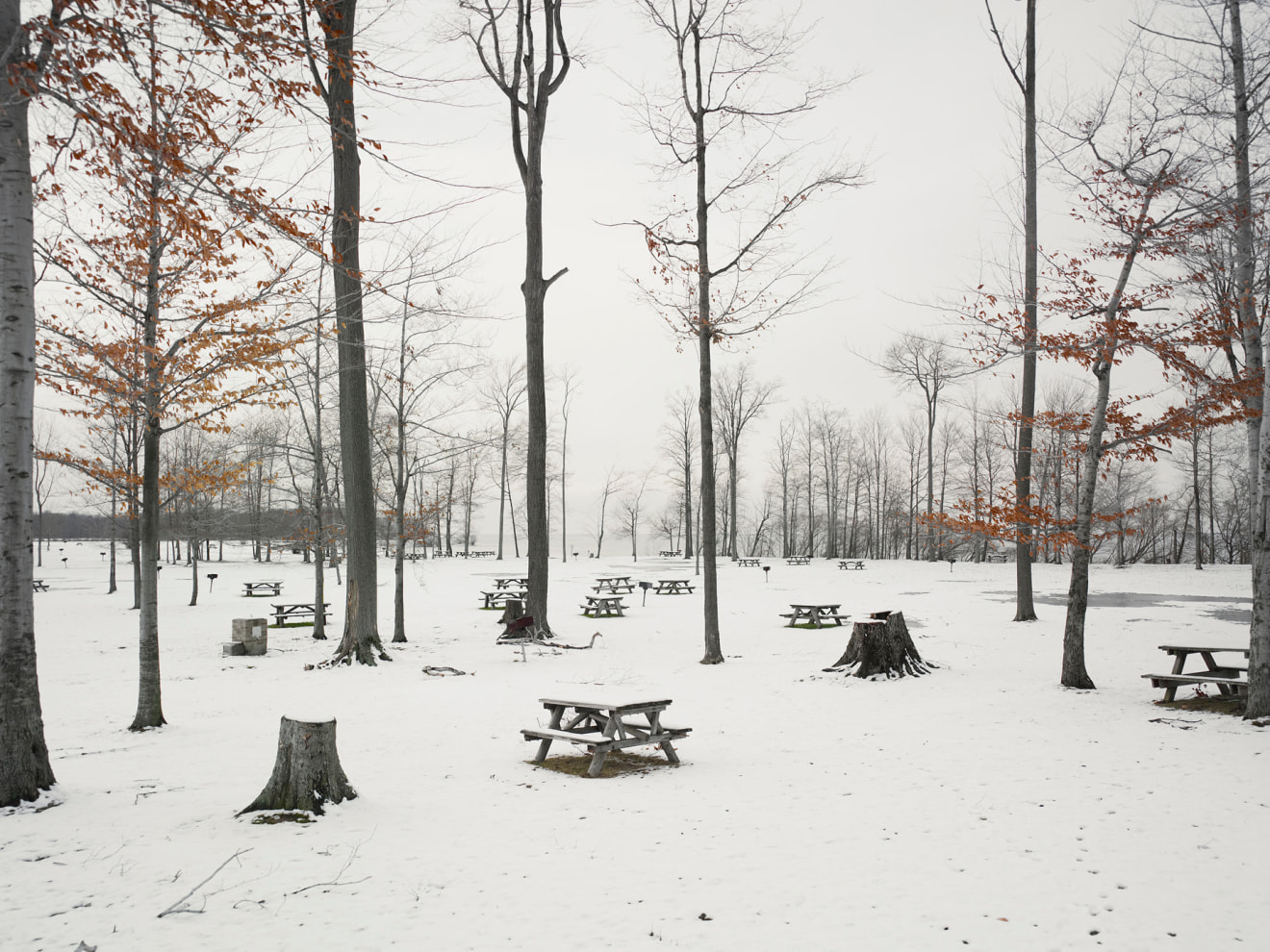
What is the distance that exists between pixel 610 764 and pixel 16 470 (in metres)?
5.12

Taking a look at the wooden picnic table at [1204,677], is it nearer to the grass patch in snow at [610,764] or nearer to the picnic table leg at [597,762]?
the grass patch in snow at [610,764]

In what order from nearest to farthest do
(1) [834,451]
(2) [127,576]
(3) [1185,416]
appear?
1. (3) [1185,416]
2. (2) [127,576]
3. (1) [834,451]

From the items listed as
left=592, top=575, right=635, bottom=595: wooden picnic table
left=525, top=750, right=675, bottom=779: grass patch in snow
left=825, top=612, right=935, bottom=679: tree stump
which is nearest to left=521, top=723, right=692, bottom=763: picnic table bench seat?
left=525, top=750, right=675, bottom=779: grass patch in snow

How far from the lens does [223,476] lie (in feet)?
32.6

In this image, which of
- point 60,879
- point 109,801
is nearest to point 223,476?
point 109,801

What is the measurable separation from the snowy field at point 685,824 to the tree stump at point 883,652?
0.40m

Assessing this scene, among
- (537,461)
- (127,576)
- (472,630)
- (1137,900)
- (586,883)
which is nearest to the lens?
(1137,900)

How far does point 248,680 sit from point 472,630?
21.4 ft

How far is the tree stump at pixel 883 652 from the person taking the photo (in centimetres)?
1157

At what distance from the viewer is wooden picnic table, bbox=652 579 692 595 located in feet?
91.9

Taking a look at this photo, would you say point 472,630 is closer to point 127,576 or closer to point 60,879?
point 60,879

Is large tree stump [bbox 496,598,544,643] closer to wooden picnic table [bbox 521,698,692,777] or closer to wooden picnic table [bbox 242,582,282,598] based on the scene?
wooden picnic table [bbox 521,698,692,777]

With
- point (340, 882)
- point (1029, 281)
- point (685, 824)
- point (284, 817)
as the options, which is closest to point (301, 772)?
point (284, 817)

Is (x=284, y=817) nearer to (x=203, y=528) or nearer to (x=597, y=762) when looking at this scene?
(x=597, y=762)
